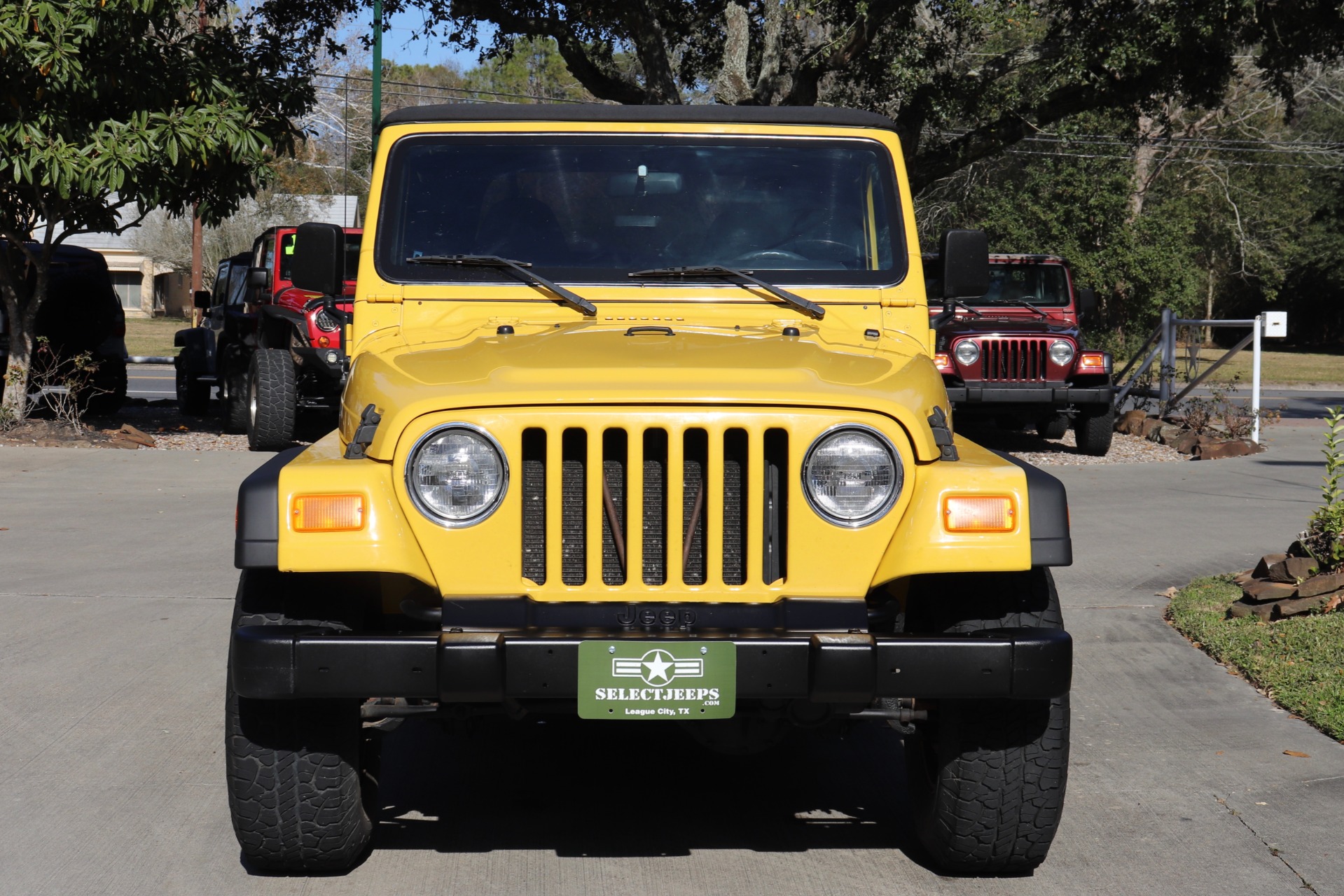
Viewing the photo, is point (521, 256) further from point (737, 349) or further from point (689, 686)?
point (689, 686)

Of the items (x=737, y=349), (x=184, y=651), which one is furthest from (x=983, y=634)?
(x=184, y=651)

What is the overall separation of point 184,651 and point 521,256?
2806mm

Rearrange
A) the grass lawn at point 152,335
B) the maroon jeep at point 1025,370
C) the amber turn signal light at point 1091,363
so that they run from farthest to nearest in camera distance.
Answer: the grass lawn at point 152,335, the amber turn signal light at point 1091,363, the maroon jeep at point 1025,370

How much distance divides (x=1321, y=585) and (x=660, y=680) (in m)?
4.61

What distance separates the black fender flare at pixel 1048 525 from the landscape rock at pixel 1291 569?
13.3ft

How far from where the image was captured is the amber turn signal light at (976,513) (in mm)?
3363

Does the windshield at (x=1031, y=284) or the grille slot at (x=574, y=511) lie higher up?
the windshield at (x=1031, y=284)

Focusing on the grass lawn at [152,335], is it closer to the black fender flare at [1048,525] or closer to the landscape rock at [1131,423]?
→ the landscape rock at [1131,423]

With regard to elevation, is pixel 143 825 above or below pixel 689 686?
below

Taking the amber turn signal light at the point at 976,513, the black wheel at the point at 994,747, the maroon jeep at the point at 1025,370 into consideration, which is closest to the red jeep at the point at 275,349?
the maroon jeep at the point at 1025,370

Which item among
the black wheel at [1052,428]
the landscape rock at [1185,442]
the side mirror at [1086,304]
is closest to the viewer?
the side mirror at [1086,304]

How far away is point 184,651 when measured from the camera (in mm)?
6332

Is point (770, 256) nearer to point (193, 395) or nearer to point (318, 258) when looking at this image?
point (318, 258)

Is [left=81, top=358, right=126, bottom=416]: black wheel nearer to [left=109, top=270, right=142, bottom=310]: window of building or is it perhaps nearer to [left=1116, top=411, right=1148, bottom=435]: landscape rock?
[left=1116, top=411, right=1148, bottom=435]: landscape rock
